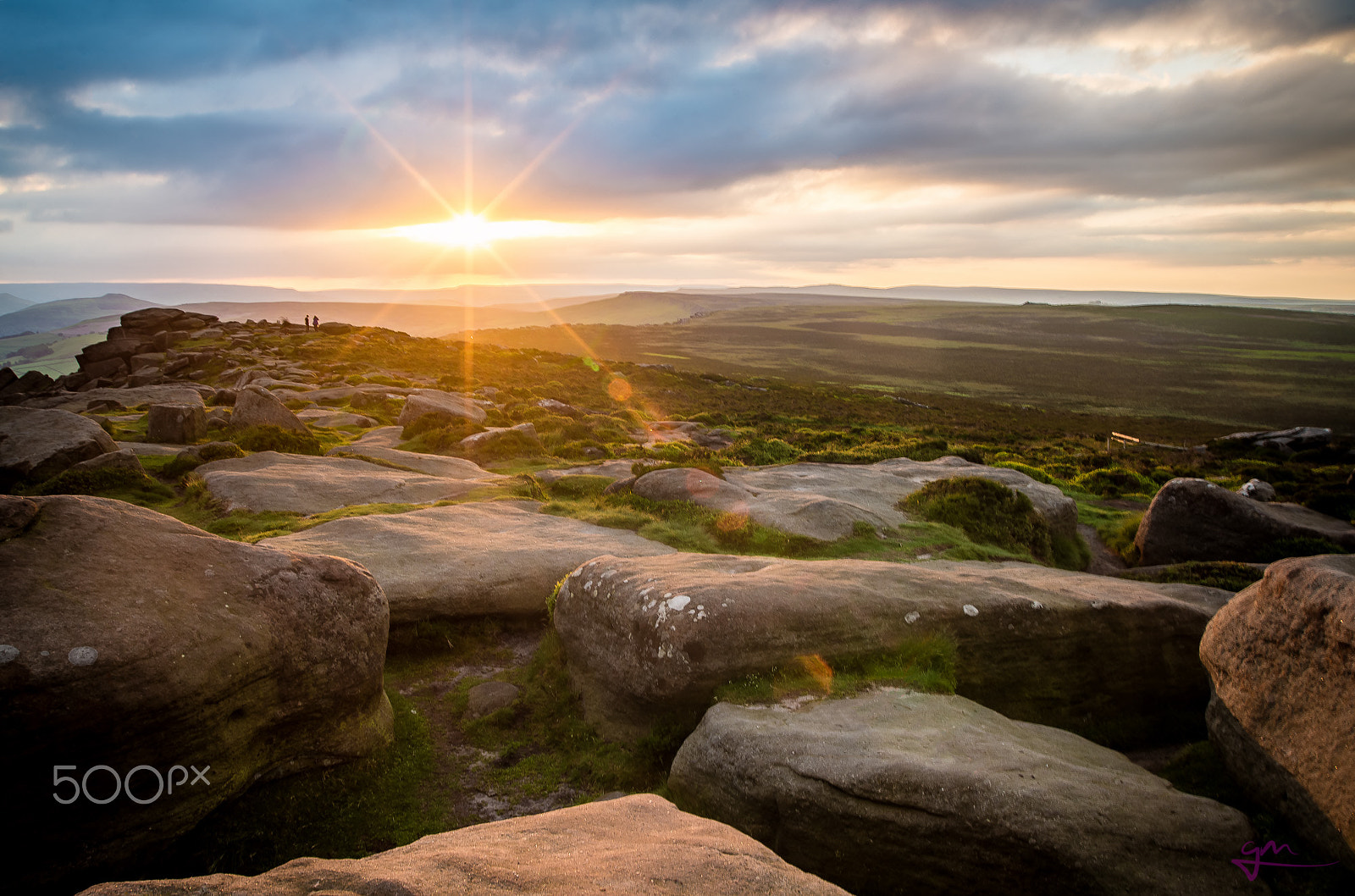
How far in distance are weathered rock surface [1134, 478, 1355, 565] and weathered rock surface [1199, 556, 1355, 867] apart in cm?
1323

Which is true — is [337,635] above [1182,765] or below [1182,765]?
above

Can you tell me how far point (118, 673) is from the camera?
6227 millimetres

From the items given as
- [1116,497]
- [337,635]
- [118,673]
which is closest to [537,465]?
[337,635]

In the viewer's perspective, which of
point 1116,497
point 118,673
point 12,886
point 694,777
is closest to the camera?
point 12,886

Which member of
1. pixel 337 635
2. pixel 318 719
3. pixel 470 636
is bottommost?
pixel 470 636

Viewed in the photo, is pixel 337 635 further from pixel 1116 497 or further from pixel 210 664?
pixel 1116 497

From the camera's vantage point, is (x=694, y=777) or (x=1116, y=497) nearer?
(x=694, y=777)

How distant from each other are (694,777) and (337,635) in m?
4.64

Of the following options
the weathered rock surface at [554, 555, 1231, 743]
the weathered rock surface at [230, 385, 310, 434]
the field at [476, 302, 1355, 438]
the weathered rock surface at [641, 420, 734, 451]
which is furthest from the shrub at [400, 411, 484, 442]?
the field at [476, 302, 1355, 438]

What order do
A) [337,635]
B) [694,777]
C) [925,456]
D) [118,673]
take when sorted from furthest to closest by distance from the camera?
1. [925,456]
2. [337,635]
3. [694,777]
4. [118,673]

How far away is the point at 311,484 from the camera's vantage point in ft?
62.3

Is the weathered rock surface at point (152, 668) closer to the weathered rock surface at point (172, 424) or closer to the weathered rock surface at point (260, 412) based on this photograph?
the weathered rock surface at point (260, 412)

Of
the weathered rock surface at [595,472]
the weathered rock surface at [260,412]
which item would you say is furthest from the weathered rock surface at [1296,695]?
the weathered rock surface at [260,412]

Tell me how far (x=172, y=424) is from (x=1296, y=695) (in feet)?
100
